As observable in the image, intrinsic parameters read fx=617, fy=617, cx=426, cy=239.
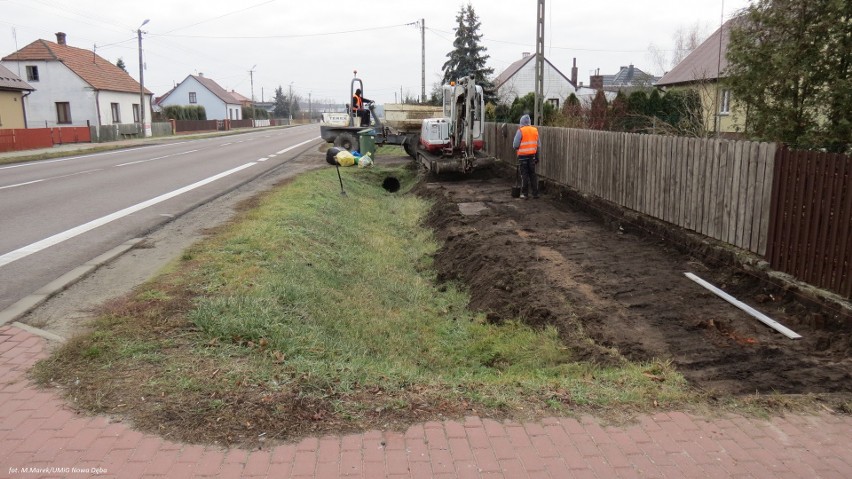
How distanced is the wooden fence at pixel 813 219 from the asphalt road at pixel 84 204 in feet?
25.4

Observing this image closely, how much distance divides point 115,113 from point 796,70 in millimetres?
49143

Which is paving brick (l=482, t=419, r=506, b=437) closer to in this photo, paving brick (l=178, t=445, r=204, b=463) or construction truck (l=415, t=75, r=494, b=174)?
paving brick (l=178, t=445, r=204, b=463)

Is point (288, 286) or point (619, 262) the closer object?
point (288, 286)

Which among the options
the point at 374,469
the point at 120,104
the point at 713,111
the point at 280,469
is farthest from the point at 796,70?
the point at 120,104

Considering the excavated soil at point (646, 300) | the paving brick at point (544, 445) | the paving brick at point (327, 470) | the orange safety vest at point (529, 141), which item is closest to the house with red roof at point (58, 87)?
the orange safety vest at point (529, 141)

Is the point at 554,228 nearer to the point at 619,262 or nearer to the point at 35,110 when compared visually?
the point at 619,262

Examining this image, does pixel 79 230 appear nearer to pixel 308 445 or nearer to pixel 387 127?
pixel 308 445

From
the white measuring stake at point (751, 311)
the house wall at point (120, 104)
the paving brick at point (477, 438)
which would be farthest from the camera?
the house wall at point (120, 104)

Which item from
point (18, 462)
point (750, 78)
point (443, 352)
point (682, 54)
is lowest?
point (443, 352)

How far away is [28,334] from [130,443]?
2.10 metres

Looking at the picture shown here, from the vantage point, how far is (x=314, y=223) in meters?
10.1

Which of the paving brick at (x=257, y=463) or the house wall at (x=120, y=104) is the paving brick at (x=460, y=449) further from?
the house wall at (x=120, y=104)

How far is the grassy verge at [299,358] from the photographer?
3.80 meters

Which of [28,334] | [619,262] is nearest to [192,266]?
[28,334]
